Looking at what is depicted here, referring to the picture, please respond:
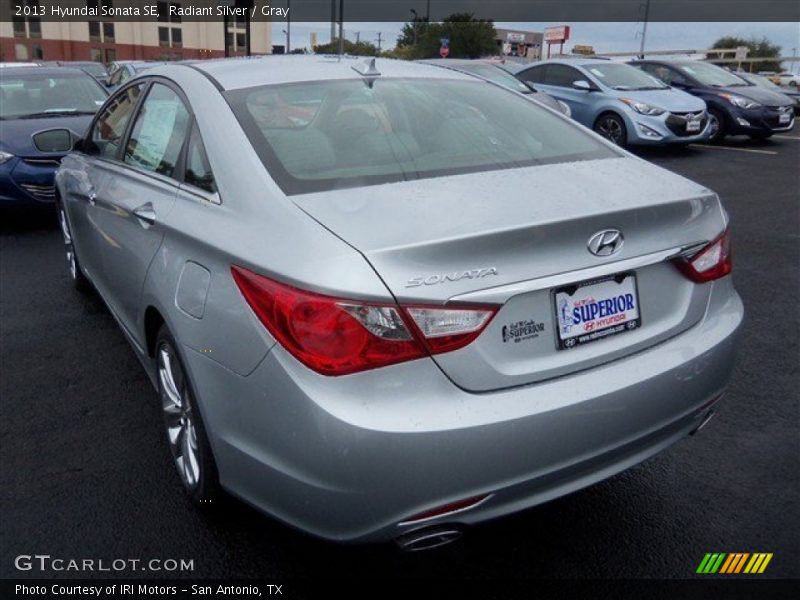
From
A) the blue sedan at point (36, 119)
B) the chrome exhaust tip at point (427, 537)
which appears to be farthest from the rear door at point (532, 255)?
the blue sedan at point (36, 119)

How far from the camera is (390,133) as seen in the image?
9.12 feet

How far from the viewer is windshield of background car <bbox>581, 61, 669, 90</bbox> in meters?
12.7

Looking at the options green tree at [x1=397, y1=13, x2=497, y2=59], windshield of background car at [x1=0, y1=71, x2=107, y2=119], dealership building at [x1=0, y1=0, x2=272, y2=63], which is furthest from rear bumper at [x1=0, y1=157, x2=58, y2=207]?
dealership building at [x1=0, y1=0, x2=272, y2=63]

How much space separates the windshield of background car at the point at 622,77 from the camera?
12734mm

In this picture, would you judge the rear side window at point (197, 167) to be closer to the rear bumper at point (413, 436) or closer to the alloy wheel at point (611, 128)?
the rear bumper at point (413, 436)

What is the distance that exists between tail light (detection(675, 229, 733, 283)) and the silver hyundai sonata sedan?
2 cm

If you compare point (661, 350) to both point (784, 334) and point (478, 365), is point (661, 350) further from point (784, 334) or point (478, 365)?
point (784, 334)

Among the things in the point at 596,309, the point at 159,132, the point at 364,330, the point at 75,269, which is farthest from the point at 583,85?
the point at 364,330

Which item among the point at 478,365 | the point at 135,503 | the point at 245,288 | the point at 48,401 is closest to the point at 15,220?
the point at 48,401

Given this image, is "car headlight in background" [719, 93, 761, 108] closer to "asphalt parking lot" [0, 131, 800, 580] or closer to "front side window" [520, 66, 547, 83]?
"front side window" [520, 66, 547, 83]

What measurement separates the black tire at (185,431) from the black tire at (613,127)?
10433mm

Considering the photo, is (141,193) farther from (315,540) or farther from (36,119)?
(36,119)

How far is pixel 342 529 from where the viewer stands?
80.4 inches

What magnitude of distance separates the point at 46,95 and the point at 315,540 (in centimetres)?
760
